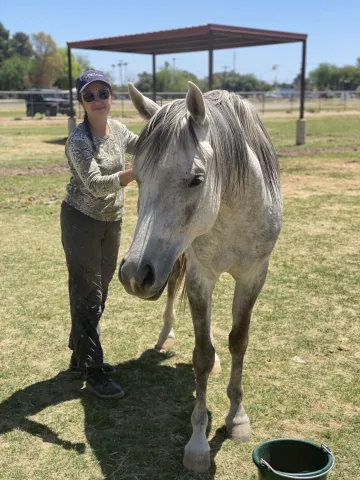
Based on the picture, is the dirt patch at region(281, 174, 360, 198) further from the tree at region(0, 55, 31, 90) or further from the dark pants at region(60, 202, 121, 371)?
the tree at region(0, 55, 31, 90)

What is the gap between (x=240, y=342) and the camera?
10.2 feet

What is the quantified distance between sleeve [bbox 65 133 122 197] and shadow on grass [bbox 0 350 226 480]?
137 centimetres

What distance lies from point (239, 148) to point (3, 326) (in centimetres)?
282

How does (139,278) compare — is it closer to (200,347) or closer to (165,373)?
(200,347)

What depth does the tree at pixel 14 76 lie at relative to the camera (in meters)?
72.1

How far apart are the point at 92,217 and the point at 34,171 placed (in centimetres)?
910

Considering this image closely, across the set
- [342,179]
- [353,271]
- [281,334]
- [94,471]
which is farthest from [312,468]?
[342,179]

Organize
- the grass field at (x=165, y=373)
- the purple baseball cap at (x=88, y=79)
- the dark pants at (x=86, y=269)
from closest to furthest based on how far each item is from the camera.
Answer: the grass field at (x=165, y=373) → the purple baseball cap at (x=88, y=79) → the dark pants at (x=86, y=269)

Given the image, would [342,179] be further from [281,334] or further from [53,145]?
[53,145]

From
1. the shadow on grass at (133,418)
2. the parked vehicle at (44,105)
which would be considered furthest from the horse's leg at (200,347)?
the parked vehicle at (44,105)

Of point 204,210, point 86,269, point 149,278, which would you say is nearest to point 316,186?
point 86,269

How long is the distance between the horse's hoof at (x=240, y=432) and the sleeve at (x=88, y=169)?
1509 mm

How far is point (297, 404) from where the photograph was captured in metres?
3.21

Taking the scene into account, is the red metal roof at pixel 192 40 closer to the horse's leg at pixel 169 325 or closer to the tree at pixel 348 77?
the horse's leg at pixel 169 325
